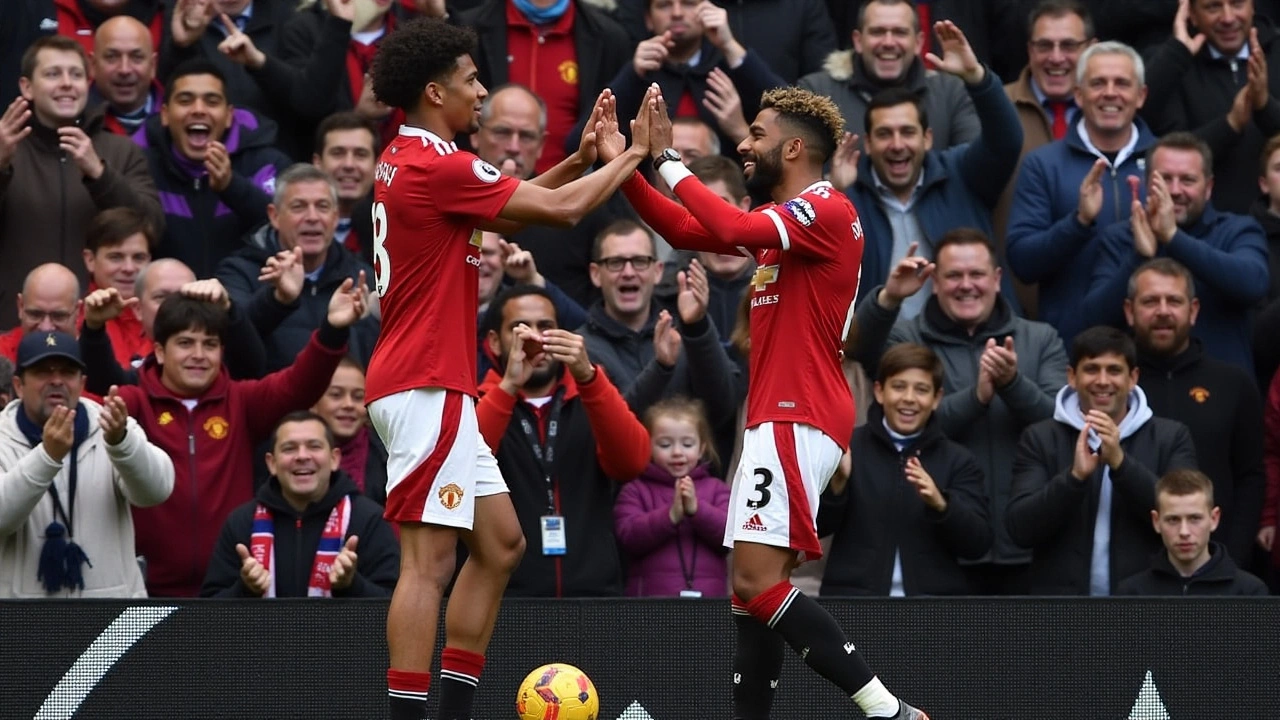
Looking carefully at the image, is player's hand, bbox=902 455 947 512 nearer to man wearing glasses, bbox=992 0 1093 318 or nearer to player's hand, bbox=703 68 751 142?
man wearing glasses, bbox=992 0 1093 318

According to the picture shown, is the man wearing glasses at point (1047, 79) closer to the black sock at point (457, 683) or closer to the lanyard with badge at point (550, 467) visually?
the lanyard with badge at point (550, 467)

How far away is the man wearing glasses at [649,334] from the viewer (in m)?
10.3

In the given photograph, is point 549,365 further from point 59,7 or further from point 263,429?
point 59,7

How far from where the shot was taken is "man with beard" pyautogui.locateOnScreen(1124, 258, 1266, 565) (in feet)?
35.4

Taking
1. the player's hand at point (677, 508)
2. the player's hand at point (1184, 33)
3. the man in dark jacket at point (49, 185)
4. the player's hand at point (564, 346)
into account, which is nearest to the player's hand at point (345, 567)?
the player's hand at point (564, 346)

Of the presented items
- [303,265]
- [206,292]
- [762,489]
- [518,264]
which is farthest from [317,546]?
[762,489]

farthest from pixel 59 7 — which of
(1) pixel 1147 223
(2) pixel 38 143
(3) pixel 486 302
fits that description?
(1) pixel 1147 223

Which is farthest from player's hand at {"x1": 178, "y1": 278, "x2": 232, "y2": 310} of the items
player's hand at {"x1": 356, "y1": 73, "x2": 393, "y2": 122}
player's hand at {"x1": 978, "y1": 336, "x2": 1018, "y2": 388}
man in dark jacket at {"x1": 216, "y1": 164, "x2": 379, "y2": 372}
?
player's hand at {"x1": 978, "y1": 336, "x2": 1018, "y2": 388}

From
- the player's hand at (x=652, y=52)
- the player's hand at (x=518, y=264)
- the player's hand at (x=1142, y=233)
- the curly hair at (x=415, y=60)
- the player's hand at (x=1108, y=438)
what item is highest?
the player's hand at (x=652, y=52)

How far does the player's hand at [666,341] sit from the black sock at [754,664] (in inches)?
89.8

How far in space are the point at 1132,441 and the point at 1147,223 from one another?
1445 millimetres

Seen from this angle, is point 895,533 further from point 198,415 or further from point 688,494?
point 198,415

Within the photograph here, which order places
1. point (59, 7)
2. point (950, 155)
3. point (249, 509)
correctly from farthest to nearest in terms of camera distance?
point (59, 7)
point (950, 155)
point (249, 509)

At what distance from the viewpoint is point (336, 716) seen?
9141mm
